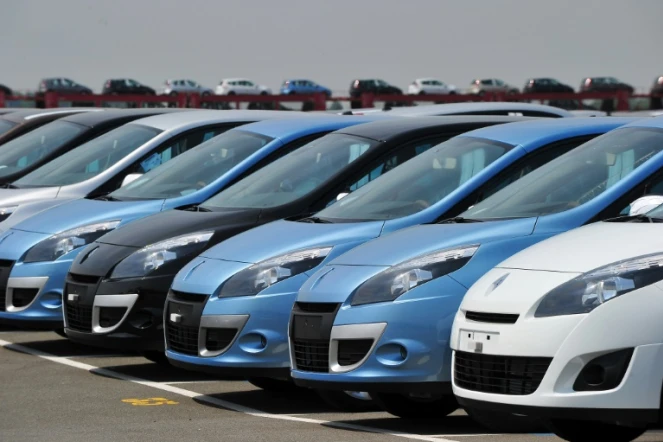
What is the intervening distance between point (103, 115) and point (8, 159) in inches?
44.4

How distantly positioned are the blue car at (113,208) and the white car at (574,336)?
4.54 m

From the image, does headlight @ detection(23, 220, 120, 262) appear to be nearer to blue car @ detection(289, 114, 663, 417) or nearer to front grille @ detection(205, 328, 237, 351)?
front grille @ detection(205, 328, 237, 351)

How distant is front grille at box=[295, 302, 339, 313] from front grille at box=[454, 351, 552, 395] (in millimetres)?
1139

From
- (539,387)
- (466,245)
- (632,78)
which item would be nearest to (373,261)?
(466,245)

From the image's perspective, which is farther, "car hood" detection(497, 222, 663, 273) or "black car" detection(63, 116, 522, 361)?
"black car" detection(63, 116, 522, 361)

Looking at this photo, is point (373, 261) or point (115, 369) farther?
point (115, 369)

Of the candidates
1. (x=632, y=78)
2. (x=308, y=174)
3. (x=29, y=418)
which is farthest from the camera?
(x=632, y=78)

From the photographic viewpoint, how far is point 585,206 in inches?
283

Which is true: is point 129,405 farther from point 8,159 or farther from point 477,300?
point 8,159

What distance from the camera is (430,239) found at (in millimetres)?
7230

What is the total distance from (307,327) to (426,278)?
31.0 inches

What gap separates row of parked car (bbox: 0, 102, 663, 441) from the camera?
5.67 metres

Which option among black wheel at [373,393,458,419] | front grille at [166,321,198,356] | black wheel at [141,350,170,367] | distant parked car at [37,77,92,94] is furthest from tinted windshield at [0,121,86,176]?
distant parked car at [37,77,92,94]

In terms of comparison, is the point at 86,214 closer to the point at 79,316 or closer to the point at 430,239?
the point at 79,316
